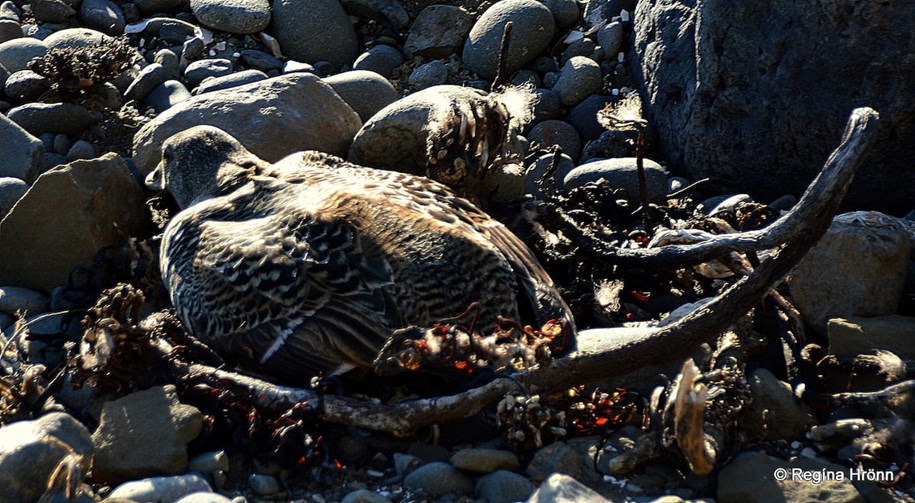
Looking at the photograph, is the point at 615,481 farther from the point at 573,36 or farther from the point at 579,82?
the point at 573,36

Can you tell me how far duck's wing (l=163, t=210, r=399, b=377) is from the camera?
184 inches

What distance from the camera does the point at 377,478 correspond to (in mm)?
4355

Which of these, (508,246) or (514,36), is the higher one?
(514,36)

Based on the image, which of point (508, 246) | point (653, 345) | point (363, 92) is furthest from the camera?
point (363, 92)

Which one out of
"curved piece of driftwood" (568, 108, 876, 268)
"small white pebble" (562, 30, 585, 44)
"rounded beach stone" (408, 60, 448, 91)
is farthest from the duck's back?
"small white pebble" (562, 30, 585, 44)

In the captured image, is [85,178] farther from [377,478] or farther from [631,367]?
[631,367]

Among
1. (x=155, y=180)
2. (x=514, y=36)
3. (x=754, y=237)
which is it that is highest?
(x=754, y=237)

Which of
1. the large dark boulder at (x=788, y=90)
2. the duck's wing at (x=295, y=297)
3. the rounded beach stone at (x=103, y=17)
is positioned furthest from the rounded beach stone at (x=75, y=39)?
the large dark boulder at (x=788, y=90)

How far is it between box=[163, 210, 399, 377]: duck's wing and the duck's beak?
4.52 ft

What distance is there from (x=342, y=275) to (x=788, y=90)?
123 inches

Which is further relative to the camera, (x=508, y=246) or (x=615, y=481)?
(x=508, y=246)

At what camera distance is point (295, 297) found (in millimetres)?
4750

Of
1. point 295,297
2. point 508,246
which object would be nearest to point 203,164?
point 295,297

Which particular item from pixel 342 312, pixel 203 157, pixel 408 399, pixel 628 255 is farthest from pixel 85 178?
pixel 628 255
